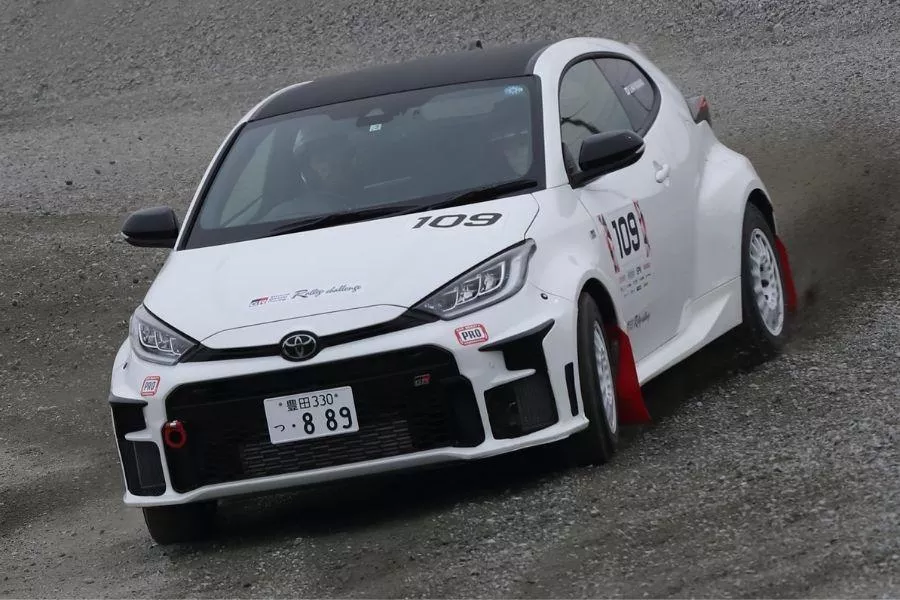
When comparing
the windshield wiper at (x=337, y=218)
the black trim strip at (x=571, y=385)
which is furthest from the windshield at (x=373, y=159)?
the black trim strip at (x=571, y=385)

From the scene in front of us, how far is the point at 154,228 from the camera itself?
7535 millimetres

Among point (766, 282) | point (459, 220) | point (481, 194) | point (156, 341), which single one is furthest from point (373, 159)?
point (766, 282)

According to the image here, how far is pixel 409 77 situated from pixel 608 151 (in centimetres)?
129

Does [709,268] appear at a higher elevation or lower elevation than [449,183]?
lower

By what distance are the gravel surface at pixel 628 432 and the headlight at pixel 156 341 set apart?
81 centimetres

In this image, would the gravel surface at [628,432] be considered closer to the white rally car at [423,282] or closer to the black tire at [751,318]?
the black tire at [751,318]

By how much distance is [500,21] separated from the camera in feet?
70.9

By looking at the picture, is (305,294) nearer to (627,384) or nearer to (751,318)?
(627,384)

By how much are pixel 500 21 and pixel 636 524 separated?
16.5 metres

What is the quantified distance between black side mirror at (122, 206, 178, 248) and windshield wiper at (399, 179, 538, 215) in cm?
129

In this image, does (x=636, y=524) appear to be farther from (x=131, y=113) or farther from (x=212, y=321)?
(x=131, y=113)

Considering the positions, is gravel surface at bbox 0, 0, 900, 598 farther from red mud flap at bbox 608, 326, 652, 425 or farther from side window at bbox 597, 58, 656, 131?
side window at bbox 597, 58, 656, 131

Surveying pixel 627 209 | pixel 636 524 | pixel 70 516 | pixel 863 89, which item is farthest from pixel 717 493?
pixel 863 89

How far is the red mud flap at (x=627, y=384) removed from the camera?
6.94m
